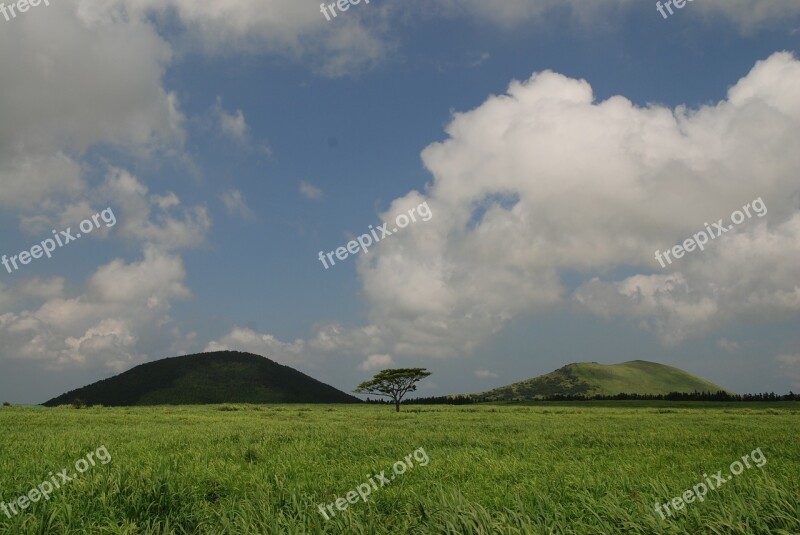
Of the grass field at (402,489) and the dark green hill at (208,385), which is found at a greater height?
the dark green hill at (208,385)

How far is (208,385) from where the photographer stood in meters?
148

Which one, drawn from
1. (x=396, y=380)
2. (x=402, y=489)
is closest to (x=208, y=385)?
(x=396, y=380)

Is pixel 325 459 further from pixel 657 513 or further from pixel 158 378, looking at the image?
pixel 158 378

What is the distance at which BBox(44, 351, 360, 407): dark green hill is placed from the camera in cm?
13912

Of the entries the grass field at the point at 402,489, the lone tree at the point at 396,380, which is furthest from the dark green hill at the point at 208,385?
the grass field at the point at 402,489

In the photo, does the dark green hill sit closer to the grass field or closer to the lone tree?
the lone tree

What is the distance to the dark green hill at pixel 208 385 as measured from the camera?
5477 inches

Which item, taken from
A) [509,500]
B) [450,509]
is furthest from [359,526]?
[509,500]

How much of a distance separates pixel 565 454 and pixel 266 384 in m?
147

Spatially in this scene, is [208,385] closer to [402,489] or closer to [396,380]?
[396,380]

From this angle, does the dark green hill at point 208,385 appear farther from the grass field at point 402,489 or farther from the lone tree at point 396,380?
the grass field at point 402,489

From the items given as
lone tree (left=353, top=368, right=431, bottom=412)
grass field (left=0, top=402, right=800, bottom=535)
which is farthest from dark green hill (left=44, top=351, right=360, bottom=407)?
grass field (left=0, top=402, right=800, bottom=535)

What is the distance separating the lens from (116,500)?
8.16m

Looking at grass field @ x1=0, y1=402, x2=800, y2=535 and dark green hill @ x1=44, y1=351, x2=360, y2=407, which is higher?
dark green hill @ x1=44, y1=351, x2=360, y2=407
